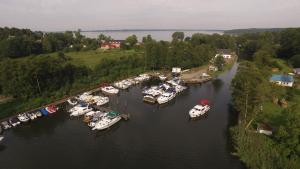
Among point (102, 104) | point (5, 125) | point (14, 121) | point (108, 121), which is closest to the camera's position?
point (5, 125)

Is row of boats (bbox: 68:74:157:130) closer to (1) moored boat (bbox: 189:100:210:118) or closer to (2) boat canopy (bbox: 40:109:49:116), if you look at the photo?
(2) boat canopy (bbox: 40:109:49:116)

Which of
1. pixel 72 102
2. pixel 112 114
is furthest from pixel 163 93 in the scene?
pixel 72 102

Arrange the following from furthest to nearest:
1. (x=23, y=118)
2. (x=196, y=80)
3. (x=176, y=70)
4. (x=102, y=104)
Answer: (x=176, y=70)
(x=196, y=80)
(x=102, y=104)
(x=23, y=118)

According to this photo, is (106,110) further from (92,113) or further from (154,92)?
(154,92)

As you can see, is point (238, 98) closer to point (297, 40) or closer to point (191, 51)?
point (191, 51)

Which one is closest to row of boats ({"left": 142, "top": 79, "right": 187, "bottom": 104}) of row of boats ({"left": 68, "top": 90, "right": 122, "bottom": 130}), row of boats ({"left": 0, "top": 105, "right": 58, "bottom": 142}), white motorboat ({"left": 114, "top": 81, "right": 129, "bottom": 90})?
white motorboat ({"left": 114, "top": 81, "right": 129, "bottom": 90})

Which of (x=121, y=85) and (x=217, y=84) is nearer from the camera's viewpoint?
(x=121, y=85)

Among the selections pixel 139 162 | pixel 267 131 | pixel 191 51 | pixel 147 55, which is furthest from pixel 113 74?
pixel 267 131
